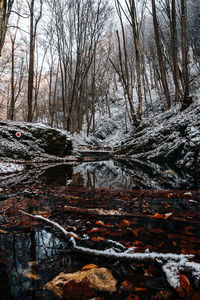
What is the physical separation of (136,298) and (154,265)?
0.97 feet

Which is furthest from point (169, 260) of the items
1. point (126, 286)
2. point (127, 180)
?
point (127, 180)

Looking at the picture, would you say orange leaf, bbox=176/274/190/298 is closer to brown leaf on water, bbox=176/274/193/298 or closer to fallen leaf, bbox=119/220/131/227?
brown leaf on water, bbox=176/274/193/298

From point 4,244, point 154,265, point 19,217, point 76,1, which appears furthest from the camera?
point 76,1

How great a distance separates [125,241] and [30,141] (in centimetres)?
1047

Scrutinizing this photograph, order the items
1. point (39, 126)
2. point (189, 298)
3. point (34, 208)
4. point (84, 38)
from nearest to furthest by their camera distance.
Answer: point (189, 298), point (34, 208), point (39, 126), point (84, 38)

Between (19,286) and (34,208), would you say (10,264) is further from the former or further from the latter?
(34,208)

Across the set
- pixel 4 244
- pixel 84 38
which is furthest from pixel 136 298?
pixel 84 38

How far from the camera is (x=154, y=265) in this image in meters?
1.14

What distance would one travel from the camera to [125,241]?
5.00 feet

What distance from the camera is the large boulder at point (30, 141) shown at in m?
9.54

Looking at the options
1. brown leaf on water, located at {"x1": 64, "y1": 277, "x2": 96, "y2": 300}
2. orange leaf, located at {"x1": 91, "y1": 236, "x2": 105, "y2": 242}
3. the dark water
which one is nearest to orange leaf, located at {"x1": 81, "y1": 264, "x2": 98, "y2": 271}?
brown leaf on water, located at {"x1": 64, "y1": 277, "x2": 96, "y2": 300}

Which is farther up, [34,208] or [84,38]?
[84,38]

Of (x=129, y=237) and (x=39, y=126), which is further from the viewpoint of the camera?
(x=39, y=126)

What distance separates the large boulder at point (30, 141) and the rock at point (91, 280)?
30.1 feet
